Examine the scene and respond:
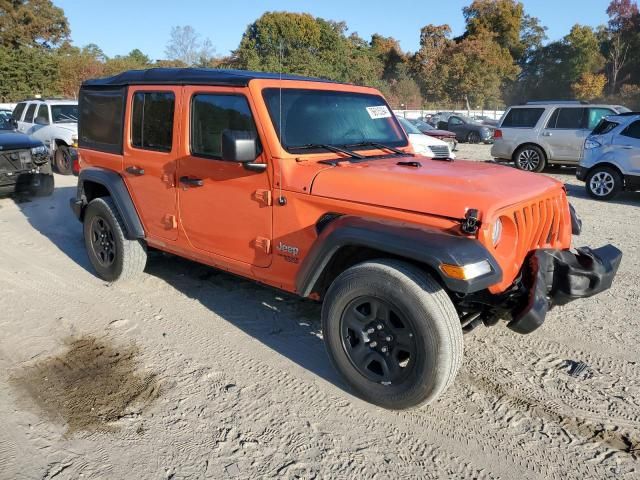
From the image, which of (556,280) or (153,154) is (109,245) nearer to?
(153,154)

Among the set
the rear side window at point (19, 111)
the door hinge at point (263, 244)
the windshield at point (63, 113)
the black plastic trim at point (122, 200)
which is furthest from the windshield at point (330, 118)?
the rear side window at point (19, 111)

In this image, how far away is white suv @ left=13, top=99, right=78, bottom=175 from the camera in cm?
1221

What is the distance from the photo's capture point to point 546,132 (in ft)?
41.1

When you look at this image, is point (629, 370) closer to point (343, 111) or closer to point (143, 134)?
point (343, 111)

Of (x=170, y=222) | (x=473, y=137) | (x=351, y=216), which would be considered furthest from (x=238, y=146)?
(x=473, y=137)

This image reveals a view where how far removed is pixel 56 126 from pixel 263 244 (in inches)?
435

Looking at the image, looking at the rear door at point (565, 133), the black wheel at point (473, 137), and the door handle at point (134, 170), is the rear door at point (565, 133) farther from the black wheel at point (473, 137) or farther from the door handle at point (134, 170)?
the black wheel at point (473, 137)

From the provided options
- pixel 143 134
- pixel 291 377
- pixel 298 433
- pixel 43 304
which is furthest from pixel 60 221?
pixel 298 433

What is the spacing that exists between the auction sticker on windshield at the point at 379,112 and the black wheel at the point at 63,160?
1025 cm

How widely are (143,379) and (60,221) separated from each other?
17.3ft

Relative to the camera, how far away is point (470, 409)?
3004mm

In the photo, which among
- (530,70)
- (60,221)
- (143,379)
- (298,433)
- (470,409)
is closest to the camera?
(298,433)

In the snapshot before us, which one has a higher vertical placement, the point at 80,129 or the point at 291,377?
the point at 80,129

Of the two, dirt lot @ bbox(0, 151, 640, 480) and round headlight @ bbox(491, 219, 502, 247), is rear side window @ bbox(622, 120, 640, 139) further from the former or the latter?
round headlight @ bbox(491, 219, 502, 247)
